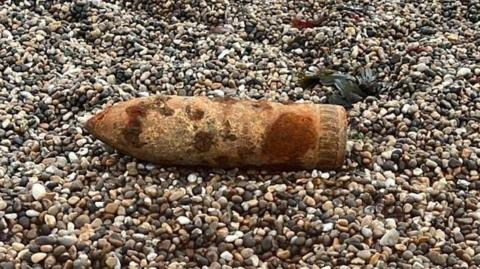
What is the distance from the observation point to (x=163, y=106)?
16.0 ft

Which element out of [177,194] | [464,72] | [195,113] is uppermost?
[195,113]

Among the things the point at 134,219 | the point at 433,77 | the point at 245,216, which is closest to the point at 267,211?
the point at 245,216

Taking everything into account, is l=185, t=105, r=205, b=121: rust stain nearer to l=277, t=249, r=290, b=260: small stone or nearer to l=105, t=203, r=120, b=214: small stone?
l=105, t=203, r=120, b=214: small stone

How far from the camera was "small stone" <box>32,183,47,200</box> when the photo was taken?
4657 mm

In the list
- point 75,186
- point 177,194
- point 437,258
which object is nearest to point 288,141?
point 177,194

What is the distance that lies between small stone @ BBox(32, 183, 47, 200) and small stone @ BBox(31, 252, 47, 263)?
18.4 inches

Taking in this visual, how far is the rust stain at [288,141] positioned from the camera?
4785 mm

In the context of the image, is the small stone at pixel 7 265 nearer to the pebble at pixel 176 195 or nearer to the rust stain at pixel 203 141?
the pebble at pixel 176 195

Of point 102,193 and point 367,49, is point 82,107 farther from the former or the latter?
point 367,49

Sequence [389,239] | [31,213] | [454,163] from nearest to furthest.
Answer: [389,239] → [31,213] → [454,163]

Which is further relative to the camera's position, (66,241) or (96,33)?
(96,33)

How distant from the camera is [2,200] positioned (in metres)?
4.63

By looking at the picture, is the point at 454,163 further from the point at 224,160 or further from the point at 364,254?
the point at 224,160

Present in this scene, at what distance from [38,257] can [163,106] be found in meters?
1.13
